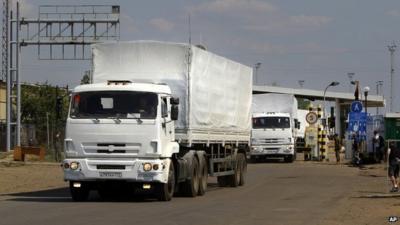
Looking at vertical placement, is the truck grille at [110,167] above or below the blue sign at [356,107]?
below

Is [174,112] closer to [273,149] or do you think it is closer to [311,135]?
[273,149]

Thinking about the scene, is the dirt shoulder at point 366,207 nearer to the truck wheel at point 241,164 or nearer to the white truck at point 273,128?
the truck wheel at point 241,164

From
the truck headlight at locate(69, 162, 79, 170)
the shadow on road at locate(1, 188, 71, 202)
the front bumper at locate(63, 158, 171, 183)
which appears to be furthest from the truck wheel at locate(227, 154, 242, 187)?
the truck headlight at locate(69, 162, 79, 170)

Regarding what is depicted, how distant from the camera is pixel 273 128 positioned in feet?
161

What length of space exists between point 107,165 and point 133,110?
153cm

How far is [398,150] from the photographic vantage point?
85.0ft

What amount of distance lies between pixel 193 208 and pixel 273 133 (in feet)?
101

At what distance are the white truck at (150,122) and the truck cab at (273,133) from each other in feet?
74.6

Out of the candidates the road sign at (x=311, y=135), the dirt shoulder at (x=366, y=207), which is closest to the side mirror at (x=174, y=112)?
the dirt shoulder at (x=366, y=207)

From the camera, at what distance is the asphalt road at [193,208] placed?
16047 millimetres

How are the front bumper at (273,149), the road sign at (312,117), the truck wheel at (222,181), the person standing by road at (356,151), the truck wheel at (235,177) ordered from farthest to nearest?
the road sign at (312,117) < the front bumper at (273,149) < the person standing by road at (356,151) < the truck wheel at (222,181) < the truck wheel at (235,177)

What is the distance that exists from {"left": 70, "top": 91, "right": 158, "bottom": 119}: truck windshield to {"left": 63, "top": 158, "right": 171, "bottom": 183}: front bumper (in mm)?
1155

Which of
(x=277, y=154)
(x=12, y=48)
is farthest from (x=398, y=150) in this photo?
(x=12, y=48)

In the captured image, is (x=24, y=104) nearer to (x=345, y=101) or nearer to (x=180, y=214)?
(x=345, y=101)
